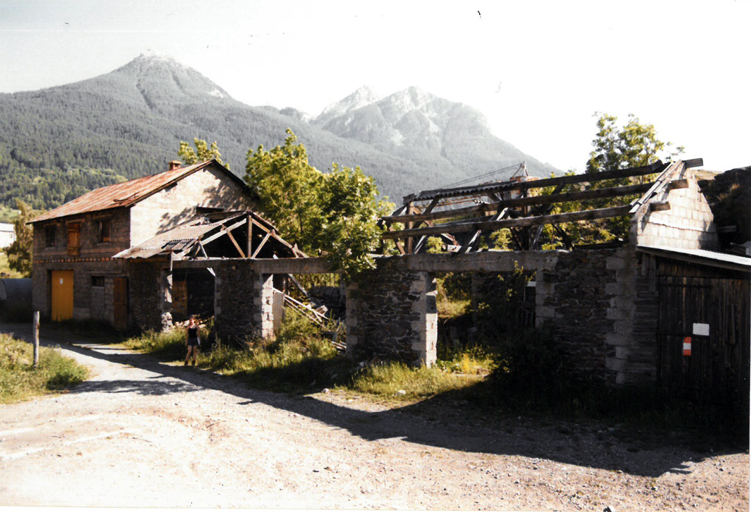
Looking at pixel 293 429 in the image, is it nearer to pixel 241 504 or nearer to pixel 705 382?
pixel 241 504

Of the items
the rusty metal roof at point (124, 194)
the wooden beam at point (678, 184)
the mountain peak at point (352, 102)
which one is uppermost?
the mountain peak at point (352, 102)

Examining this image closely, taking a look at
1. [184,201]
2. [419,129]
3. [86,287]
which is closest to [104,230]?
[86,287]

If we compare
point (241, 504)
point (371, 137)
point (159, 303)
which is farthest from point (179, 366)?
point (371, 137)

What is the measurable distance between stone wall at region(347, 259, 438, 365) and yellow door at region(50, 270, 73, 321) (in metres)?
16.0

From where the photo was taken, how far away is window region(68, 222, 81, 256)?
20.4 metres

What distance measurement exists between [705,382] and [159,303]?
1563cm

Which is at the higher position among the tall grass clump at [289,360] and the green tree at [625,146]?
the green tree at [625,146]

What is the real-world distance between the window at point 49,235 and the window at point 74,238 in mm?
1952

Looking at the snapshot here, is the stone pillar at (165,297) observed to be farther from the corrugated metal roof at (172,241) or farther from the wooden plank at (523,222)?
the wooden plank at (523,222)

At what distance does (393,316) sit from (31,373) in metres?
8.26

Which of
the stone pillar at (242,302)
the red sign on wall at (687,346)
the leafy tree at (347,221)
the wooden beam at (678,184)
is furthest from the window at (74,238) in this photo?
the red sign on wall at (687,346)

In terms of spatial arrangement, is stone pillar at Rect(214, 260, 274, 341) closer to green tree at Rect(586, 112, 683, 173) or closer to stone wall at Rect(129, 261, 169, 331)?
stone wall at Rect(129, 261, 169, 331)

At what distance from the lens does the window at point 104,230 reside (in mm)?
19094

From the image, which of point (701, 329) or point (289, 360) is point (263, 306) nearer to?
point (289, 360)
